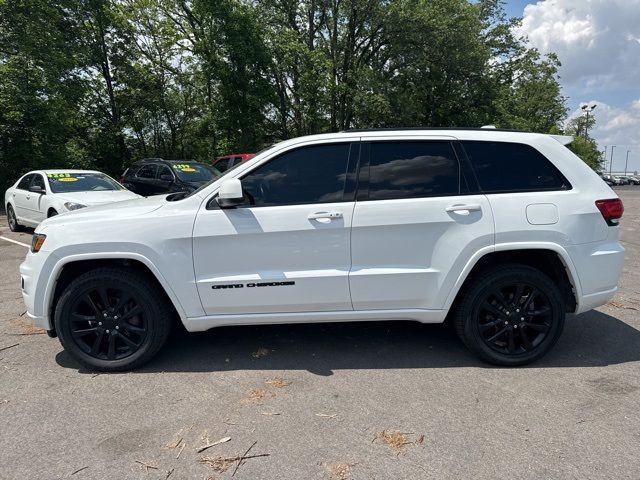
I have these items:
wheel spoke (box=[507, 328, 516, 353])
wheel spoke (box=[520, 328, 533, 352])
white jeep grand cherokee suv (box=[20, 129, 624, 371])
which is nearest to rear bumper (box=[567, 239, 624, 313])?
white jeep grand cherokee suv (box=[20, 129, 624, 371])

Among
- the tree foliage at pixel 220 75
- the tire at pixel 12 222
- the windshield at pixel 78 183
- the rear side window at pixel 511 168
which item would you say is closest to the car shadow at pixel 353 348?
the rear side window at pixel 511 168

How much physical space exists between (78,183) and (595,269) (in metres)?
9.73

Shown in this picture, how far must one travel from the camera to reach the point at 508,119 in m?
29.0

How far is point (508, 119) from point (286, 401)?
1188 inches

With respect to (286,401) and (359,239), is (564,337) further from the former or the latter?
(286,401)

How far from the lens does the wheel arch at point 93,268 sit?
11.3 feet

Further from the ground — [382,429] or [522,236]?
→ [522,236]

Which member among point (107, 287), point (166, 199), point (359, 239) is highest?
point (166, 199)

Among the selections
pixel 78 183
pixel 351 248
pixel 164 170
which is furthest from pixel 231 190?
pixel 164 170

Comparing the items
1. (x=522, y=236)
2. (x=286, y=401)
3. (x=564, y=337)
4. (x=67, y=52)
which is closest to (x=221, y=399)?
(x=286, y=401)

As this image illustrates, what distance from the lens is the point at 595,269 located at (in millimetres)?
3543

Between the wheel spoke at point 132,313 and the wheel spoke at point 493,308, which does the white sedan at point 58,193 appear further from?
the wheel spoke at point 493,308

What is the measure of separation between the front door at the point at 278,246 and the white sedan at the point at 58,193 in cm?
577

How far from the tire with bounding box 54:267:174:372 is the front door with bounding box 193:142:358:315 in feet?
1.47
